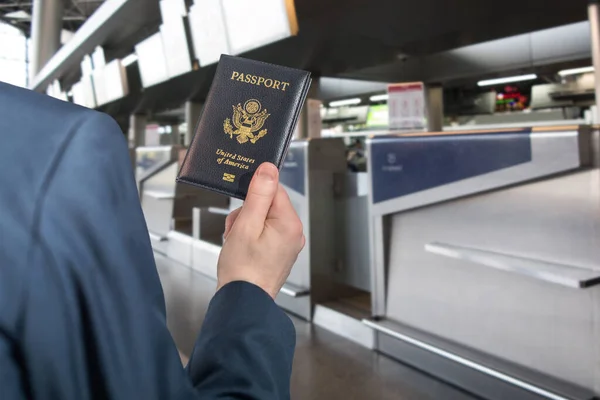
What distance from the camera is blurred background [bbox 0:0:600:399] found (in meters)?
2.21

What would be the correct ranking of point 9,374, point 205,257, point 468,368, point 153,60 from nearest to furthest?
point 9,374, point 468,368, point 153,60, point 205,257

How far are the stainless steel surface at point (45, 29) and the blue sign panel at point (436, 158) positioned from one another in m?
9.65

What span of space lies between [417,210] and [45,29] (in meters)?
10.1

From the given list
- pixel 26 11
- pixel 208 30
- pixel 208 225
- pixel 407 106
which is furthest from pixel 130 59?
pixel 26 11

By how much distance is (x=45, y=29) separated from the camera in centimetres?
1015

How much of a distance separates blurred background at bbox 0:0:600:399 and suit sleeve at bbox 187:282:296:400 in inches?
11.0

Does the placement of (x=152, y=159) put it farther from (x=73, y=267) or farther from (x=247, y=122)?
(x=73, y=267)

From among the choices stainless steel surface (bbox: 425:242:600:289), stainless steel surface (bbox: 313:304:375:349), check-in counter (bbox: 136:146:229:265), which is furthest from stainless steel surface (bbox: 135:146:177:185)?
stainless steel surface (bbox: 425:242:600:289)

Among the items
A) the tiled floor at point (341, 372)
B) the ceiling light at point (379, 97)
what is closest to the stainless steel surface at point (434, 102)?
the ceiling light at point (379, 97)

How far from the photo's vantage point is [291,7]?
2.61 meters

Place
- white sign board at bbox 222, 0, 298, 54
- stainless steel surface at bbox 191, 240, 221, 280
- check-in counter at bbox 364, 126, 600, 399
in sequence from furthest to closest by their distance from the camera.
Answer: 1. stainless steel surface at bbox 191, 240, 221, 280
2. white sign board at bbox 222, 0, 298, 54
3. check-in counter at bbox 364, 126, 600, 399

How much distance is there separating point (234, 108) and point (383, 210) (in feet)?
7.95

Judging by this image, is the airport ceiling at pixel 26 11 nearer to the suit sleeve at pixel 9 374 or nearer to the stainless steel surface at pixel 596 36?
the stainless steel surface at pixel 596 36

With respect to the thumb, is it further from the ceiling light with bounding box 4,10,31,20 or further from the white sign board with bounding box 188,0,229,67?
the ceiling light with bounding box 4,10,31,20
